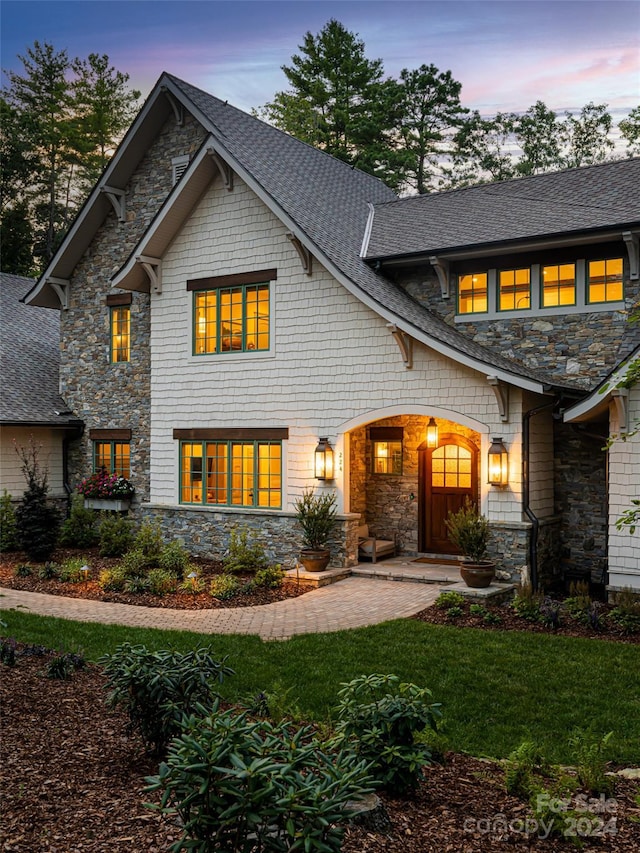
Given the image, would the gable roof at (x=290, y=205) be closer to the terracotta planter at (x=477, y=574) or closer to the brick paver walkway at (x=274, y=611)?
the terracotta planter at (x=477, y=574)

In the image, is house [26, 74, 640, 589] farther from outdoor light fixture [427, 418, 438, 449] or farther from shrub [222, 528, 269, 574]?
shrub [222, 528, 269, 574]

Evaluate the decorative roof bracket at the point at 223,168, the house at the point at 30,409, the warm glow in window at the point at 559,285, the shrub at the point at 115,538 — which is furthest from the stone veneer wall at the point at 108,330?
the warm glow in window at the point at 559,285

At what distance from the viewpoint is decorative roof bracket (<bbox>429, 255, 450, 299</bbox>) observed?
531 inches

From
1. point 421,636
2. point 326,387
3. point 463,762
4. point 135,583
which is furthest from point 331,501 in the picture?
point 463,762

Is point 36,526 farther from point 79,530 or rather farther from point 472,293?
point 472,293

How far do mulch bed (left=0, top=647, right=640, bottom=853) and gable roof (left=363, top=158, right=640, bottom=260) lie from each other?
961 centimetres

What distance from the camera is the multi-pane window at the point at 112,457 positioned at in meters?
17.0

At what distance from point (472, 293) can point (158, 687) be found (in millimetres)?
10703

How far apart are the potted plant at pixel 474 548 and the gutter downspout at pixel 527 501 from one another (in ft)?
2.15

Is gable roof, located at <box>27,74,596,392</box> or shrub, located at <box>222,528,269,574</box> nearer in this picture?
gable roof, located at <box>27,74,596,392</box>

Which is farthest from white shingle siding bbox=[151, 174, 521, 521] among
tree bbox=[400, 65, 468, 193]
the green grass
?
tree bbox=[400, 65, 468, 193]

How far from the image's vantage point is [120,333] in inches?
679

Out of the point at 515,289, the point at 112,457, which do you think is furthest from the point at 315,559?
the point at 112,457

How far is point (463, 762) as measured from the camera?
5.27 m
